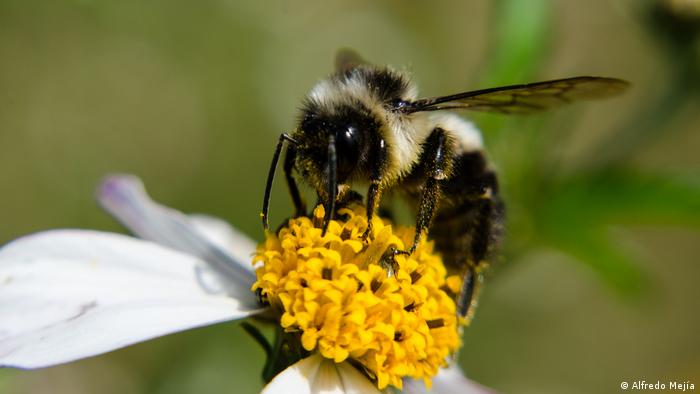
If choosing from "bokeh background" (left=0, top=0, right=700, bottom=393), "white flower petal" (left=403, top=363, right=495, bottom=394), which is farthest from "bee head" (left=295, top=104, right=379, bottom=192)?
"bokeh background" (left=0, top=0, right=700, bottom=393)

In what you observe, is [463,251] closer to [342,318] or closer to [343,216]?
[343,216]

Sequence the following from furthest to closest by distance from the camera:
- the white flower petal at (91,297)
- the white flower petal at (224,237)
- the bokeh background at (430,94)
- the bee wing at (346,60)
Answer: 1. the bokeh background at (430,94)
2. the white flower petal at (224,237)
3. the bee wing at (346,60)
4. the white flower petal at (91,297)

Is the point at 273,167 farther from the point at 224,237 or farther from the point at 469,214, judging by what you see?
the point at 224,237

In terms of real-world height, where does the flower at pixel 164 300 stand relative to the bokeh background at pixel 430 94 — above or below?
below

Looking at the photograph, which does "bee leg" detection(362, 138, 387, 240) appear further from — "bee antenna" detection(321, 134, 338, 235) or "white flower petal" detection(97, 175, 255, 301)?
"white flower petal" detection(97, 175, 255, 301)

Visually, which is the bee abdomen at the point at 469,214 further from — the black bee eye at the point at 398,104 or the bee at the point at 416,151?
the black bee eye at the point at 398,104

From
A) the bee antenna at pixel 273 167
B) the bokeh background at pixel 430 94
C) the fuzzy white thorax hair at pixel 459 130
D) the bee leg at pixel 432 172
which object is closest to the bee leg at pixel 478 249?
the fuzzy white thorax hair at pixel 459 130
